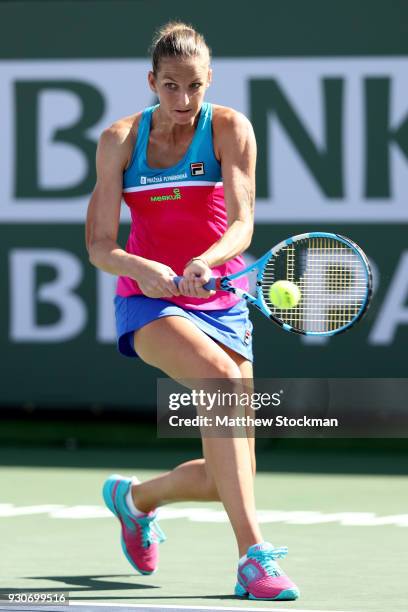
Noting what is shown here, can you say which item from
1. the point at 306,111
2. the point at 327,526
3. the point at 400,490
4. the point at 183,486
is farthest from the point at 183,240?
the point at 306,111

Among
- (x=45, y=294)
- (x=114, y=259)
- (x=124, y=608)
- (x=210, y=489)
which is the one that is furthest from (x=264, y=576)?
(x=45, y=294)

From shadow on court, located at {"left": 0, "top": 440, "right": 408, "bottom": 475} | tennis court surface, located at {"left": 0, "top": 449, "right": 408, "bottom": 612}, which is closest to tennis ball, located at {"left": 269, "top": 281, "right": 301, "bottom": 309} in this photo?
tennis court surface, located at {"left": 0, "top": 449, "right": 408, "bottom": 612}

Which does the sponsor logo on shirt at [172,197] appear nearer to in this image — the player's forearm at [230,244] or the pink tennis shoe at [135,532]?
the player's forearm at [230,244]

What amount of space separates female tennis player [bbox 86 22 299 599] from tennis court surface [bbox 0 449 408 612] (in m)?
0.26

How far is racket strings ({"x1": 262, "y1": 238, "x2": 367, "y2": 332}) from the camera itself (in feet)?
15.5

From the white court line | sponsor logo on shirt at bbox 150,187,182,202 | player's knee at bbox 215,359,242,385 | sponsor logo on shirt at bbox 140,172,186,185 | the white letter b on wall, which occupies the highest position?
the white letter b on wall

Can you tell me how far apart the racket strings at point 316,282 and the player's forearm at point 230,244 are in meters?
0.19

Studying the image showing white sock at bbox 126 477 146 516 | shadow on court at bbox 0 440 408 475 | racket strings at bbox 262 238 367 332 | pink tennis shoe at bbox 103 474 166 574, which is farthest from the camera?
shadow on court at bbox 0 440 408 475

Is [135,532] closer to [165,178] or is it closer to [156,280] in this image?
[156,280]

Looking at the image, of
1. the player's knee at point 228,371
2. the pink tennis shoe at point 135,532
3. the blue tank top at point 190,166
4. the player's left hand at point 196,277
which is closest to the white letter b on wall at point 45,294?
the pink tennis shoe at point 135,532

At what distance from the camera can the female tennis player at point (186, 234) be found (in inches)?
174

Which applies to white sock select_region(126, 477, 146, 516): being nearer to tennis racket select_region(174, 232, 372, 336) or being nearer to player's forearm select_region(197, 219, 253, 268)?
tennis racket select_region(174, 232, 372, 336)

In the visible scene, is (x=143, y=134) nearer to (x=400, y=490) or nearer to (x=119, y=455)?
(x=400, y=490)

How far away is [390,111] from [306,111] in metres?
0.47
